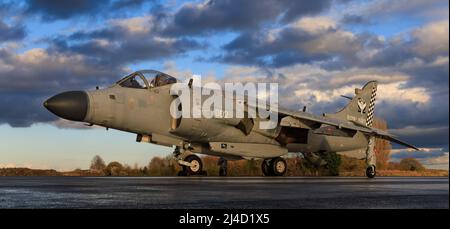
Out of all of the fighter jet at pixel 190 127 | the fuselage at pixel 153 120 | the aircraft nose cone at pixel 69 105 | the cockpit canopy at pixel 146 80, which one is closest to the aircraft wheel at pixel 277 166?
the fighter jet at pixel 190 127

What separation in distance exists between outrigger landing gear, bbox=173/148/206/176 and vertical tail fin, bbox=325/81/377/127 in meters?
8.37

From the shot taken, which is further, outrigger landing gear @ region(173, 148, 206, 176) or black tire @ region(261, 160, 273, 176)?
black tire @ region(261, 160, 273, 176)

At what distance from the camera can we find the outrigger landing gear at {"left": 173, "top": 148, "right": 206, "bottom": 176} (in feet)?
60.3

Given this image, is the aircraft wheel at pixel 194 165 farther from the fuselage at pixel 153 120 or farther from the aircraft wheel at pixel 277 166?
the aircraft wheel at pixel 277 166

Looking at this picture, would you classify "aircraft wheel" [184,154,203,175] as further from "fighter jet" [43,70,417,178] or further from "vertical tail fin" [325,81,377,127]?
"vertical tail fin" [325,81,377,127]

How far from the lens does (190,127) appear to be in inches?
700

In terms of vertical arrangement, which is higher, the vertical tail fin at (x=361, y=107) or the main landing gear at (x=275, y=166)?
the vertical tail fin at (x=361, y=107)

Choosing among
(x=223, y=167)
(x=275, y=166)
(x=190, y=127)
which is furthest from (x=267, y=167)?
(x=190, y=127)

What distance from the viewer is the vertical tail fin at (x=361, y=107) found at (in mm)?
24875

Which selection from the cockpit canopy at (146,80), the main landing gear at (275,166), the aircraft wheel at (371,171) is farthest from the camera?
the main landing gear at (275,166)

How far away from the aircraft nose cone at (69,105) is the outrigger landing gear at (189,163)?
428cm

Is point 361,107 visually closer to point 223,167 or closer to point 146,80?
point 223,167

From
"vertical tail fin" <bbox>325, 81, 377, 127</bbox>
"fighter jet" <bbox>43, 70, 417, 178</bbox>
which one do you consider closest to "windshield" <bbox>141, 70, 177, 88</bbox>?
"fighter jet" <bbox>43, 70, 417, 178</bbox>
